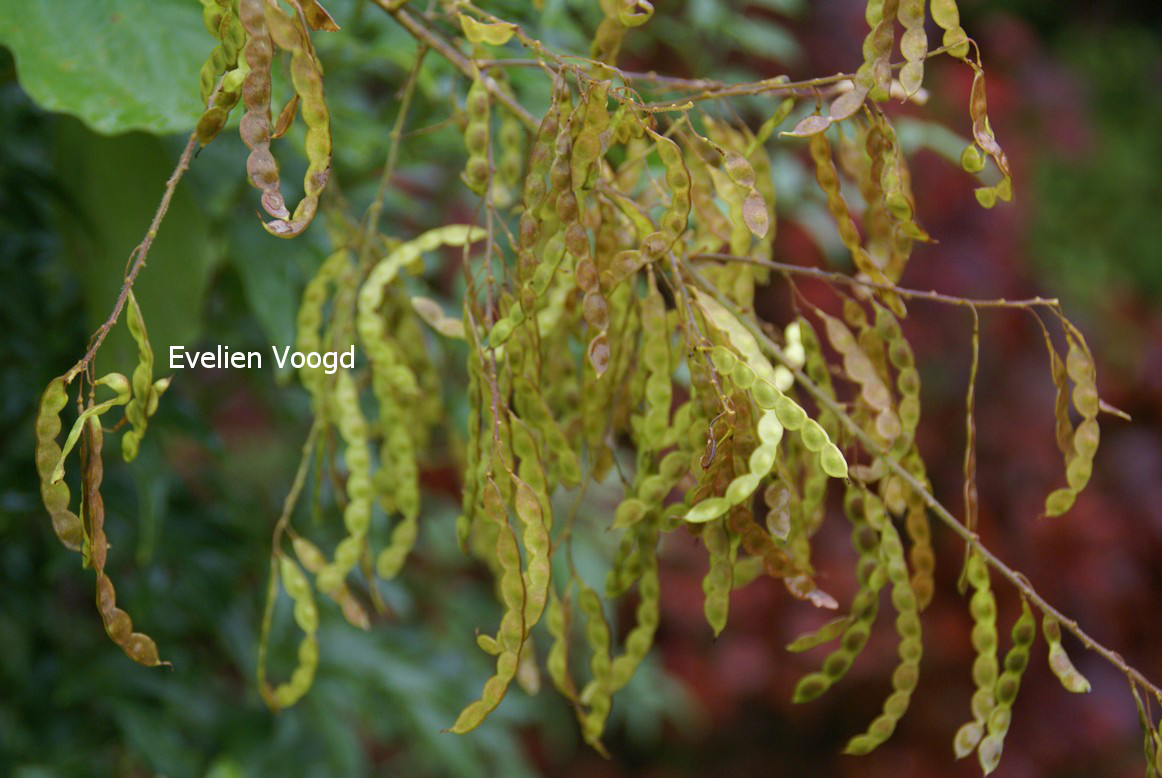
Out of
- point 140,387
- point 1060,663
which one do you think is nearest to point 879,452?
point 1060,663

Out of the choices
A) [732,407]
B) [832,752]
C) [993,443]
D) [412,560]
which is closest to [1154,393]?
[993,443]

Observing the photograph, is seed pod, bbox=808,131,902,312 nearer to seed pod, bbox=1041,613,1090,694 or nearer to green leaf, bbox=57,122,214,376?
seed pod, bbox=1041,613,1090,694

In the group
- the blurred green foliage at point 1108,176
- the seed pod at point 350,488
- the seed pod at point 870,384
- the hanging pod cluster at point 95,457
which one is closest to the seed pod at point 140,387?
the hanging pod cluster at point 95,457

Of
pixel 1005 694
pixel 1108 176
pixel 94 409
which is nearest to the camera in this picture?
pixel 94 409

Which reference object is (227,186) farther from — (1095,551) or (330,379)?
(1095,551)

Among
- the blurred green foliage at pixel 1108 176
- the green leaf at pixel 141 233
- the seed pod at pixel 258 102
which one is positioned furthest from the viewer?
the blurred green foliage at pixel 1108 176

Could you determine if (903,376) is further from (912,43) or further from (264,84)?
(264,84)

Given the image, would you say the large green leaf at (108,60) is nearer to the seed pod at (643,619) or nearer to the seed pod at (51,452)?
the seed pod at (51,452)
